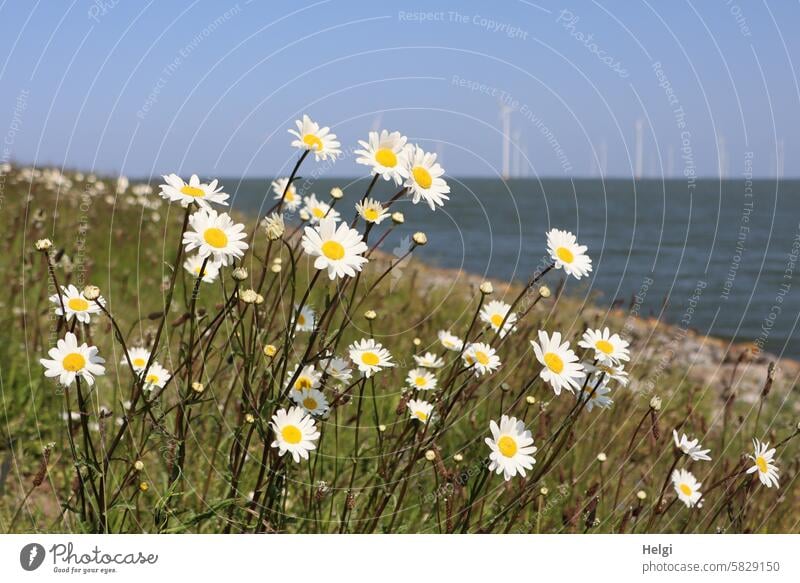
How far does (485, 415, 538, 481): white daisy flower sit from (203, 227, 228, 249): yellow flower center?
709mm

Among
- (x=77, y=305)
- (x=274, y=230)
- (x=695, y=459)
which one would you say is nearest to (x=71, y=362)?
(x=77, y=305)

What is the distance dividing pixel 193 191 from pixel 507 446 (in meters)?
0.90

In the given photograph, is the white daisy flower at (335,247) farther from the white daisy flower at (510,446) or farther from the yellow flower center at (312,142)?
A: the white daisy flower at (510,446)

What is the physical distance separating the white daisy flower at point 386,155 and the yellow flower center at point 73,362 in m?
0.71

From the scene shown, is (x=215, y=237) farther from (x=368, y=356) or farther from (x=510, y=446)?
(x=510, y=446)

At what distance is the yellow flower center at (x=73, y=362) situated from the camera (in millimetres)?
1560

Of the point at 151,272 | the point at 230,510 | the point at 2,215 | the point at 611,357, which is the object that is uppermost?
the point at 2,215

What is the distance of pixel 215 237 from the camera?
1509 millimetres

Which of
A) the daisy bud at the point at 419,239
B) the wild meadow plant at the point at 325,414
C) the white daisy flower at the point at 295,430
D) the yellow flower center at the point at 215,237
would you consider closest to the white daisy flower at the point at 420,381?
the wild meadow plant at the point at 325,414
